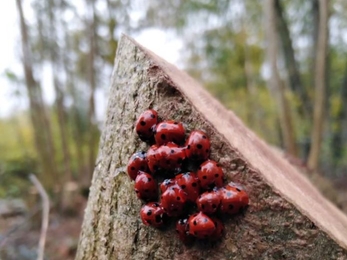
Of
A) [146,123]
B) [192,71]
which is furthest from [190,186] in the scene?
[192,71]

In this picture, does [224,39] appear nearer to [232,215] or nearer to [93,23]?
[93,23]

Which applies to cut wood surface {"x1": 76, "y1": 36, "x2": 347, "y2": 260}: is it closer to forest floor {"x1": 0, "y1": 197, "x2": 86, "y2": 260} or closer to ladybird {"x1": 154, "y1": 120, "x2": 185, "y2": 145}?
ladybird {"x1": 154, "y1": 120, "x2": 185, "y2": 145}

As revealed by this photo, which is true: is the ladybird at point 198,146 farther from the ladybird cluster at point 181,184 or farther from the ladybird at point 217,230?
the ladybird at point 217,230

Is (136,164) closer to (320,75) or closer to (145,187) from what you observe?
(145,187)

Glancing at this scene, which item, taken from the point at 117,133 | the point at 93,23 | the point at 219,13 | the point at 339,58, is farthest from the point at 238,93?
the point at 117,133

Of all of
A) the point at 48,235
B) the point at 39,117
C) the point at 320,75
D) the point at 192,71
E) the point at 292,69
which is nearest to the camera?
the point at 320,75

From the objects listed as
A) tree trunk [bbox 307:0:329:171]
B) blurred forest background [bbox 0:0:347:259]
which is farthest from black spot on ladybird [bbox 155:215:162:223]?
tree trunk [bbox 307:0:329:171]

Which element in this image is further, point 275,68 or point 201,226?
point 275,68
